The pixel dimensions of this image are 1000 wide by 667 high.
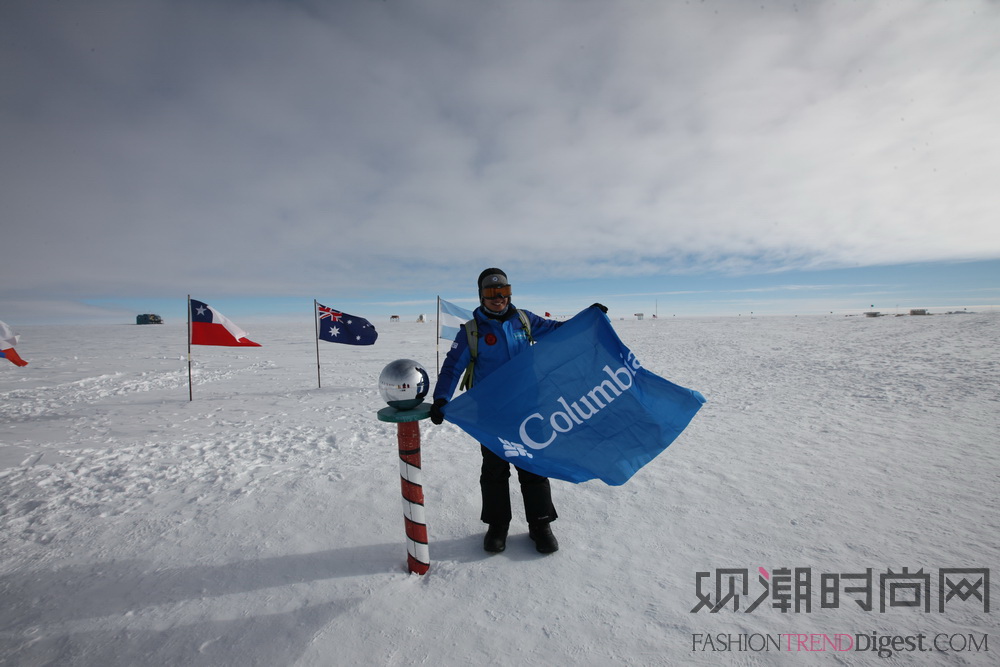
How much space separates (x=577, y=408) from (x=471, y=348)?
950mm

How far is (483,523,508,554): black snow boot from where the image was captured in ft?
10.1

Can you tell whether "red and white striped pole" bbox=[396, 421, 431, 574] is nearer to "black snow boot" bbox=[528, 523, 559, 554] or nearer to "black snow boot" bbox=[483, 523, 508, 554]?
"black snow boot" bbox=[483, 523, 508, 554]

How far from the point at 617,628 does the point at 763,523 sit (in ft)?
6.33

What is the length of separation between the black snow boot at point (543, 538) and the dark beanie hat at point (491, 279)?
1.95 meters

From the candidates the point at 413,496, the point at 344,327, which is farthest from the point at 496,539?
the point at 344,327

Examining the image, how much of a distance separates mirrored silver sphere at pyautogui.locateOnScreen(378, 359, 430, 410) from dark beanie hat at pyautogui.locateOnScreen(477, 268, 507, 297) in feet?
2.83

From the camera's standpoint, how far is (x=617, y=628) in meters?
2.32

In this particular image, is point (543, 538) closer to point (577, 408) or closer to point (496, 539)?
point (496, 539)

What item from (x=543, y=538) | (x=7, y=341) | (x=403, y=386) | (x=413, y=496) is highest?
(x=7, y=341)

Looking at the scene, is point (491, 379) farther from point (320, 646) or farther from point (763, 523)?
point (763, 523)

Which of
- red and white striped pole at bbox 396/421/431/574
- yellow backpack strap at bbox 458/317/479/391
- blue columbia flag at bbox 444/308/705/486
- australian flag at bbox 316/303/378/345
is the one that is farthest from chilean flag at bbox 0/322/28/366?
blue columbia flag at bbox 444/308/705/486

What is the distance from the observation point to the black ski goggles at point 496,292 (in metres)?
2.99

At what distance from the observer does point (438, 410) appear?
Result: 8.64 ft

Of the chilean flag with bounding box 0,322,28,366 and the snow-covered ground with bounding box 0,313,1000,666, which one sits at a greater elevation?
the chilean flag with bounding box 0,322,28,366
